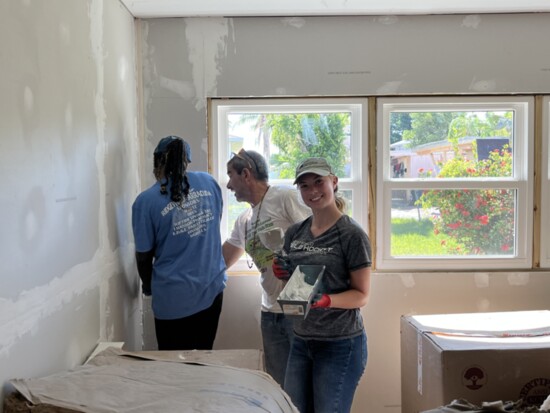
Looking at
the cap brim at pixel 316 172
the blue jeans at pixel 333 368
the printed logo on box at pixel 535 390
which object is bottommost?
the printed logo on box at pixel 535 390

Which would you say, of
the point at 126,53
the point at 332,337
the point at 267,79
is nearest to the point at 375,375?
the point at 332,337

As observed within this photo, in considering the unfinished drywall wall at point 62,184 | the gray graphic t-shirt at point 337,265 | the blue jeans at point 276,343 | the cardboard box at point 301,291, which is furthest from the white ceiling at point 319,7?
the blue jeans at point 276,343

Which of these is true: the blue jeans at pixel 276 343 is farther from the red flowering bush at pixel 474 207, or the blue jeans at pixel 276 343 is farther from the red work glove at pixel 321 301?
the red flowering bush at pixel 474 207

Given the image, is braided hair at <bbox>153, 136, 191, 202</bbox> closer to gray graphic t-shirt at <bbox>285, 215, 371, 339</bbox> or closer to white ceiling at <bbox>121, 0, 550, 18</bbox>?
gray graphic t-shirt at <bbox>285, 215, 371, 339</bbox>

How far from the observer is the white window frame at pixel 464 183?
2.90 metres

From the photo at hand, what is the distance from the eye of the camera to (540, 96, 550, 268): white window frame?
288 cm

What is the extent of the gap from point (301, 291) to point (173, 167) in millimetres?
922

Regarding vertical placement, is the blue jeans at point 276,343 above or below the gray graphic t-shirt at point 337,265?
below

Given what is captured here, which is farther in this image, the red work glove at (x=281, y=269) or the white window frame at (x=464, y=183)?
the white window frame at (x=464, y=183)

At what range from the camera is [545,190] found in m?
2.91

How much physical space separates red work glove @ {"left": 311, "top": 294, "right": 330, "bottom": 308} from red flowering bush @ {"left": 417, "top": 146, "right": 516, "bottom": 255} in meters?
1.44

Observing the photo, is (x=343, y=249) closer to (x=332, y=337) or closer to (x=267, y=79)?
(x=332, y=337)

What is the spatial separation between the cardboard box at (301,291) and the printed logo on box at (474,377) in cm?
84

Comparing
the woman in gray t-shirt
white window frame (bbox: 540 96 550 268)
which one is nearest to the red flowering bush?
white window frame (bbox: 540 96 550 268)
